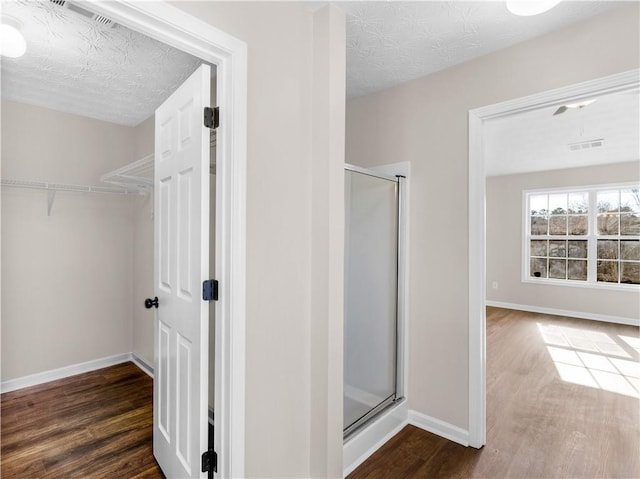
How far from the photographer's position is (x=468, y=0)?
161cm

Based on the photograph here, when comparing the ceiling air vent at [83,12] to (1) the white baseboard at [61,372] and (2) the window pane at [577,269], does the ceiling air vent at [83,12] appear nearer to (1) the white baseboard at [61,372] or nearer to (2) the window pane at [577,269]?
(1) the white baseboard at [61,372]

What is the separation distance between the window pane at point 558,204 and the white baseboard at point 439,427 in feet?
17.5

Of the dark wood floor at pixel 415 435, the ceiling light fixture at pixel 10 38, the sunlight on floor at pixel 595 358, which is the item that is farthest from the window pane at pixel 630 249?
the ceiling light fixture at pixel 10 38

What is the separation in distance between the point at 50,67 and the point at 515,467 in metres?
3.87

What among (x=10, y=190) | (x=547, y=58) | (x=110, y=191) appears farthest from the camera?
(x=110, y=191)

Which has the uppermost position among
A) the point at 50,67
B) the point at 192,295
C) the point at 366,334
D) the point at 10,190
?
the point at 50,67

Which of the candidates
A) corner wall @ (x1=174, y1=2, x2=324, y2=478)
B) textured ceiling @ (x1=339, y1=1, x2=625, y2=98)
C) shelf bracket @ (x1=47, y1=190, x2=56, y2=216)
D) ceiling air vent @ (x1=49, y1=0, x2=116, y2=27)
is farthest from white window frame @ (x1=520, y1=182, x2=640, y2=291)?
shelf bracket @ (x1=47, y1=190, x2=56, y2=216)

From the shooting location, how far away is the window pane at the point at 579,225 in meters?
5.67

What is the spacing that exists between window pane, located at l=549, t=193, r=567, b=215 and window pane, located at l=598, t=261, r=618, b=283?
1034mm

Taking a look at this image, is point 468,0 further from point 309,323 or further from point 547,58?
point 309,323

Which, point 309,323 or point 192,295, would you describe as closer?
point 192,295

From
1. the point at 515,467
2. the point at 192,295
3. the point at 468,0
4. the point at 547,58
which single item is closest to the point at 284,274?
the point at 192,295

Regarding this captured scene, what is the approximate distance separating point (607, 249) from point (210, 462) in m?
6.65

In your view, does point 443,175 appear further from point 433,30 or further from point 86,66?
point 86,66
